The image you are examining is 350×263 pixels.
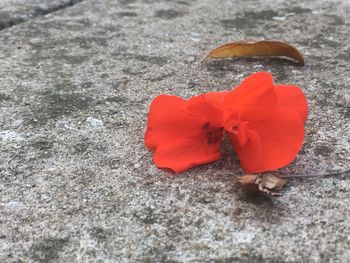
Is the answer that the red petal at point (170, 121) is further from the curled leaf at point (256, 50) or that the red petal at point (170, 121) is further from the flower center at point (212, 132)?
the curled leaf at point (256, 50)

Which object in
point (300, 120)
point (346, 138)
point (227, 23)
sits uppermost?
point (300, 120)

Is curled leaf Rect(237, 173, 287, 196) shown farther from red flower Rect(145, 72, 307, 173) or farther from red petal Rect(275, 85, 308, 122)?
red petal Rect(275, 85, 308, 122)

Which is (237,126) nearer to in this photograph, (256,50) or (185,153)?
(185,153)

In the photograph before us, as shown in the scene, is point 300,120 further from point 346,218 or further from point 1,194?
point 1,194

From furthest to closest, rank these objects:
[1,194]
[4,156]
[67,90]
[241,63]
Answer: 1. [241,63]
2. [67,90]
3. [4,156]
4. [1,194]

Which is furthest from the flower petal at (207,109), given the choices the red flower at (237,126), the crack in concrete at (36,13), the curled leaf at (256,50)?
the crack in concrete at (36,13)

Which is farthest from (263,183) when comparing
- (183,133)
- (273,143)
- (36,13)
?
(36,13)

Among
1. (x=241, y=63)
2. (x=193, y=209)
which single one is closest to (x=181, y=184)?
(x=193, y=209)

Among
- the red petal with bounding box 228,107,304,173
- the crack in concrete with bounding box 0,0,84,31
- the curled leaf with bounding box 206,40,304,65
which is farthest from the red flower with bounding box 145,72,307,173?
the crack in concrete with bounding box 0,0,84,31
